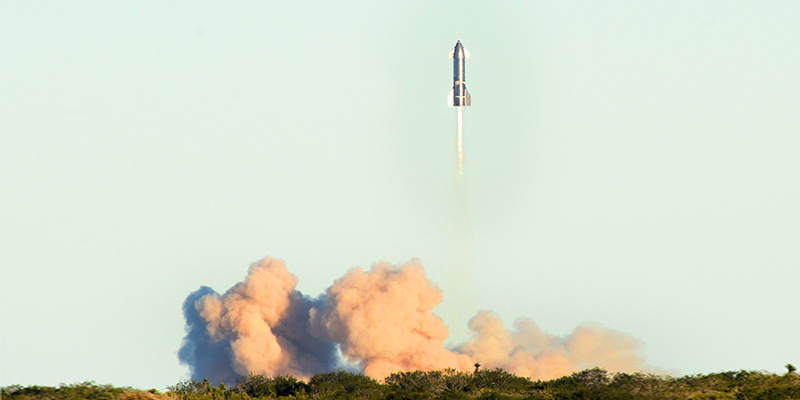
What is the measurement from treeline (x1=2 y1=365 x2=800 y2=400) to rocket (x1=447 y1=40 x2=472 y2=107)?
22.9 meters

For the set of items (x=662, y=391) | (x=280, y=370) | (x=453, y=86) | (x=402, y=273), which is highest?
(x=453, y=86)

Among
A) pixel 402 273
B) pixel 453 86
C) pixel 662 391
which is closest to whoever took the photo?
pixel 662 391

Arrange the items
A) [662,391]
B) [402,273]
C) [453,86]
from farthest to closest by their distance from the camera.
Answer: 1. [402,273]
2. [453,86]
3. [662,391]

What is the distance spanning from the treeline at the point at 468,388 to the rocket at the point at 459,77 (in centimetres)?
2294

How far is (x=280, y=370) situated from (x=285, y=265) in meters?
9.96

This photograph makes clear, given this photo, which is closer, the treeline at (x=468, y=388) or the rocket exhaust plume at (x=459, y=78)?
the treeline at (x=468, y=388)

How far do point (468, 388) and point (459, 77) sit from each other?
2849 cm

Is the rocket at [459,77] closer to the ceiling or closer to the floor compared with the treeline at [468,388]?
closer to the ceiling

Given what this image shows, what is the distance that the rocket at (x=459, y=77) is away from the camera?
103125mm

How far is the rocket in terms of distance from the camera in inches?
4060

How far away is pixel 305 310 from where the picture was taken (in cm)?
11494

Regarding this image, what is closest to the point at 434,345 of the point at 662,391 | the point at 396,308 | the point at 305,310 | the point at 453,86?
the point at 396,308

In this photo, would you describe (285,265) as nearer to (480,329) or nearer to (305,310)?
(305,310)

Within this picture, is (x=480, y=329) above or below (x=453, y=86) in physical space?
below
